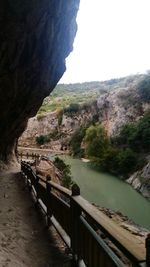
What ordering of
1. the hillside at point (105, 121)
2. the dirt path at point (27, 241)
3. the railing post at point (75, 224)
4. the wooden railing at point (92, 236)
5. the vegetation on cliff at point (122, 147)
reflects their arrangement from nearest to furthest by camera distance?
the wooden railing at point (92, 236)
the railing post at point (75, 224)
the dirt path at point (27, 241)
the vegetation on cliff at point (122, 147)
the hillside at point (105, 121)

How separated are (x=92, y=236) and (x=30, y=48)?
10.6 metres

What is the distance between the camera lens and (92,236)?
379 centimetres

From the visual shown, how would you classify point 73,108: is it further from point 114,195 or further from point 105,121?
point 114,195

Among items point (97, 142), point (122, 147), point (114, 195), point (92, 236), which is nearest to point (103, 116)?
point (97, 142)

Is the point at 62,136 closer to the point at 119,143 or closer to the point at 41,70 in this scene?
the point at 119,143

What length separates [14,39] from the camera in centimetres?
1127

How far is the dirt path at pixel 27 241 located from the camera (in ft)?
17.7

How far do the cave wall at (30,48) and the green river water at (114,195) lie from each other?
41.3 feet

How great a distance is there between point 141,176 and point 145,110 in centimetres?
2215

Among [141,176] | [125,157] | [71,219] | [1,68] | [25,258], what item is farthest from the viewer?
[125,157]

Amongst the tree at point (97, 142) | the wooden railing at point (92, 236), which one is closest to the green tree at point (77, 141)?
the tree at point (97, 142)

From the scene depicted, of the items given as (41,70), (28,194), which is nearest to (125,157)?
(41,70)

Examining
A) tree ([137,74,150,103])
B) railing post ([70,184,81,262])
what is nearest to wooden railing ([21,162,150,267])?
railing post ([70,184,81,262])

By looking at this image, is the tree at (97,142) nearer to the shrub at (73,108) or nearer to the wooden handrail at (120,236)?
the shrub at (73,108)
